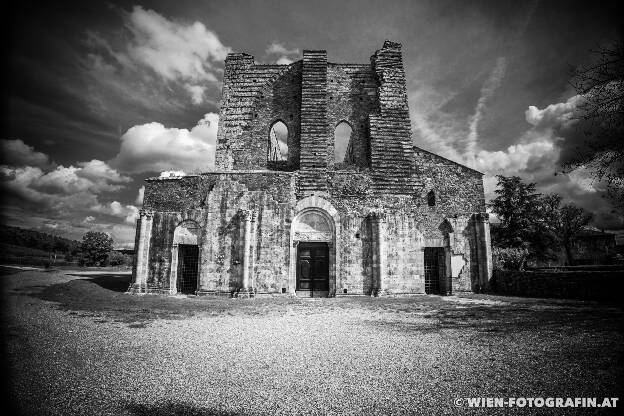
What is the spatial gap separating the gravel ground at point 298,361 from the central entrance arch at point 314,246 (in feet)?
20.6

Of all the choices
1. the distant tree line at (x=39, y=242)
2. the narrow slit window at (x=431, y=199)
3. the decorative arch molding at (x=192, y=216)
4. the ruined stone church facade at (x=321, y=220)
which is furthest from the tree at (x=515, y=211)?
the distant tree line at (x=39, y=242)

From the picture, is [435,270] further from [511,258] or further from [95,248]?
[95,248]

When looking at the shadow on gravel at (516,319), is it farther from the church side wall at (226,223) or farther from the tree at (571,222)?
the tree at (571,222)

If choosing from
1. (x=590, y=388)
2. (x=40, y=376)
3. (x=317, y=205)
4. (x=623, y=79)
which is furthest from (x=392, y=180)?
(x=40, y=376)

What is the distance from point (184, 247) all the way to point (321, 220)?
7.39 metres

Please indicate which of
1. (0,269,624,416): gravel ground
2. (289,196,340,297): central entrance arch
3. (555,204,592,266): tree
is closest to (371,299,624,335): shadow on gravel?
(0,269,624,416): gravel ground

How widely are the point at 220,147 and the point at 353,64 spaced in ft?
33.6

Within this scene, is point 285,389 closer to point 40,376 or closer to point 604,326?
point 40,376

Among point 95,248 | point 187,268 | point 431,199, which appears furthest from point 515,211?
point 95,248

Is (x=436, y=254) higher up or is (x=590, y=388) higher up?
(x=436, y=254)

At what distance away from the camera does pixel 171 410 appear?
11.2 feet

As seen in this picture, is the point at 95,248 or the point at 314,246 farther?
the point at 95,248

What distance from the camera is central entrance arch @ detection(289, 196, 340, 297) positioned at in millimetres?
15562

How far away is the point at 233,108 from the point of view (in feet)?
63.6
